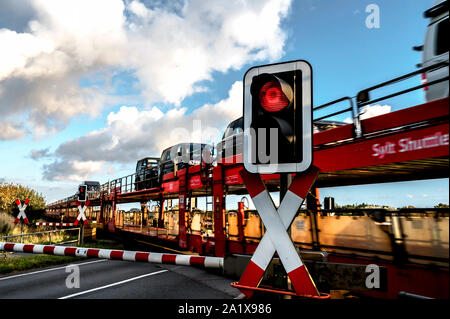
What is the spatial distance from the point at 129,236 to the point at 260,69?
600 inches

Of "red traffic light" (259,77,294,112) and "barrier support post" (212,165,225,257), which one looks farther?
"barrier support post" (212,165,225,257)

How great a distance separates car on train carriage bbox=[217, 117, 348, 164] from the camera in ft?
30.7

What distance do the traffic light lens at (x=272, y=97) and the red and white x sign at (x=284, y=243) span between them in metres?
0.48

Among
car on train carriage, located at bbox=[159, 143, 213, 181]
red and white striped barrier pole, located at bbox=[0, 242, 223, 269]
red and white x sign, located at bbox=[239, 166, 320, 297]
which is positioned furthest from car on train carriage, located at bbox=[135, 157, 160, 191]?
red and white x sign, located at bbox=[239, 166, 320, 297]

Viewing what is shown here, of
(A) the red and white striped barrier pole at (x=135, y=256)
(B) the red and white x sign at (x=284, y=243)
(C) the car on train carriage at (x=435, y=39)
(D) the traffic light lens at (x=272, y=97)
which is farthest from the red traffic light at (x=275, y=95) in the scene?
(C) the car on train carriage at (x=435, y=39)

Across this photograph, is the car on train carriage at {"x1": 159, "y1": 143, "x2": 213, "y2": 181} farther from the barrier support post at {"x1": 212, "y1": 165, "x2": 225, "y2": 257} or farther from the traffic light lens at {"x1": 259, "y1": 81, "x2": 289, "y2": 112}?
the traffic light lens at {"x1": 259, "y1": 81, "x2": 289, "y2": 112}

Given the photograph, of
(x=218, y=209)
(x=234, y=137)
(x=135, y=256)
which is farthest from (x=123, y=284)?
(x=234, y=137)

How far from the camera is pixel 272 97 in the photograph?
2205 millimetres

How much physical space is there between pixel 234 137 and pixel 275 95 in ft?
29.8

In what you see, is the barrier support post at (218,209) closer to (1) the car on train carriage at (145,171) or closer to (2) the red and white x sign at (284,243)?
(2) the red and white x sign at (284,243)

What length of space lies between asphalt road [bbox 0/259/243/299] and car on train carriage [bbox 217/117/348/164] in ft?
10.7

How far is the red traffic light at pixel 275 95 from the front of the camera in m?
2.14
